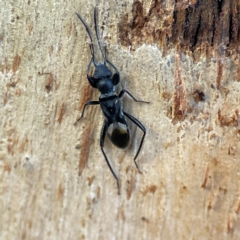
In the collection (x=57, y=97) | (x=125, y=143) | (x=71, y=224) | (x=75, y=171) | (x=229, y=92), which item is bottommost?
(x=71, y=224)

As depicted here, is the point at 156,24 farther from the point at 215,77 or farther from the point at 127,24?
the point at 215,77

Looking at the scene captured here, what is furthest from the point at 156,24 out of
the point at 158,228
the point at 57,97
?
the point at 158,228

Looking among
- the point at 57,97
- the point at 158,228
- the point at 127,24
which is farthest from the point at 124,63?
the point at 158,228

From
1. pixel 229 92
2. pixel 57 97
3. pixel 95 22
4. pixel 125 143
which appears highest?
pixel 95 22

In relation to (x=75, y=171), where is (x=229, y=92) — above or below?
above

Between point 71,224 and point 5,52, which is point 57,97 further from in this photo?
point 71,224

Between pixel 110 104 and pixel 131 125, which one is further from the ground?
pixel 110 104
